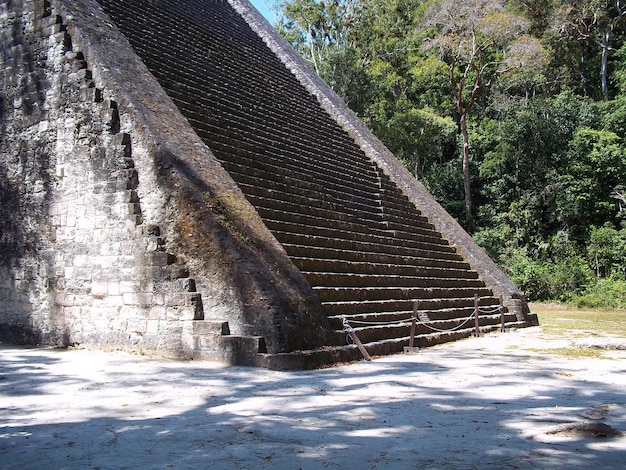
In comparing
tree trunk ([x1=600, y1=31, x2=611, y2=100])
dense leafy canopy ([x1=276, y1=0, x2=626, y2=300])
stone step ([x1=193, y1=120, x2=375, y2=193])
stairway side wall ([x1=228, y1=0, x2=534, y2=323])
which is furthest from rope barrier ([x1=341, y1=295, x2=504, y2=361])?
tree trunk ([x1=600, y1=31, x2=611, y2=100])

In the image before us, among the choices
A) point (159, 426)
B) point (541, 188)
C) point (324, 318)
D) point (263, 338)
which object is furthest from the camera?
point (541, 188)

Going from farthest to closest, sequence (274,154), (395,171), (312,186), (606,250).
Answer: (606,250) → (395,171) → (274,154) → (312,186)

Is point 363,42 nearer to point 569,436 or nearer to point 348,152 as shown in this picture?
point 348,152

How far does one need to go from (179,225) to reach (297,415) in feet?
11.2

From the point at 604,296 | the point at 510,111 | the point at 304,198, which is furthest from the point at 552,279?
the point at 304,198

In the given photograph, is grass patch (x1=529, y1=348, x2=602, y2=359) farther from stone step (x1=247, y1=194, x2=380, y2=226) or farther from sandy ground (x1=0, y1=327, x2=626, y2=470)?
stone step (x1=247, y1=194, x2=380, y2=226)

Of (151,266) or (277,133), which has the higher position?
(277,133)

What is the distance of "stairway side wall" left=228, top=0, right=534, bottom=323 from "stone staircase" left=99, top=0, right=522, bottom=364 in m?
0.27

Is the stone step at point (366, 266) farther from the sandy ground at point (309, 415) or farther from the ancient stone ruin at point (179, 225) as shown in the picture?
the sandy ground at point (309, 415)

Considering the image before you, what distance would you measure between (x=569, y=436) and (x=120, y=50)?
806cm

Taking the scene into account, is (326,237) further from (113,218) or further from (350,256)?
(113,218)

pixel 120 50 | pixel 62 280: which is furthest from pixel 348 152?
pixel 62 280

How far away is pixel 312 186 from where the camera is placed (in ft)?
33.7

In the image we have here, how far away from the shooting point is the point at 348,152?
13602mm
